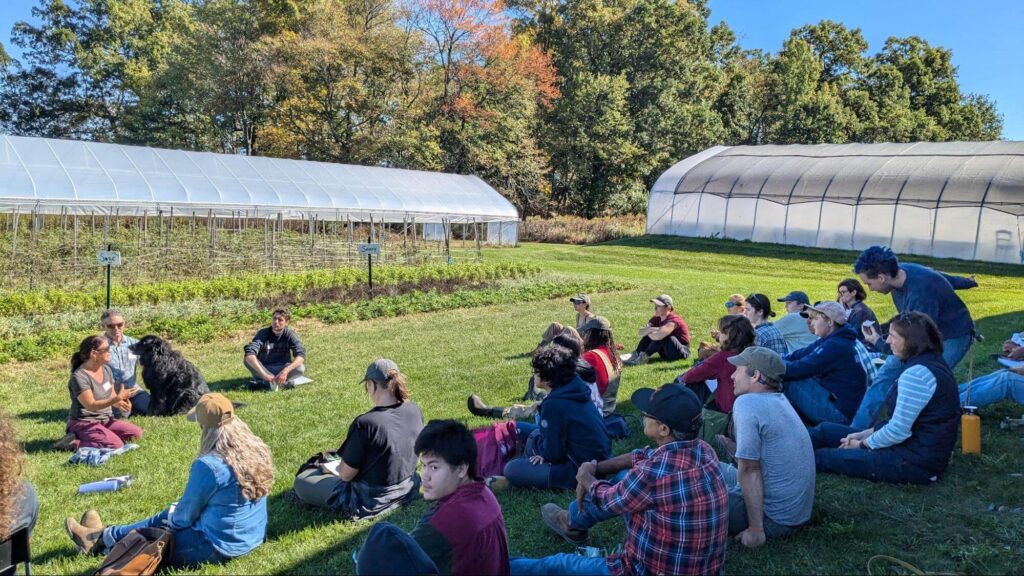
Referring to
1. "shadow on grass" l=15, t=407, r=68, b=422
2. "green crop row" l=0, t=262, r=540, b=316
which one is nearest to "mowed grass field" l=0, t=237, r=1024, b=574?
"shadow on grass" l=15, t=407, r=68, b=422

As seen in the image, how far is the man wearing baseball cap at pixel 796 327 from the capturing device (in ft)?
26.1

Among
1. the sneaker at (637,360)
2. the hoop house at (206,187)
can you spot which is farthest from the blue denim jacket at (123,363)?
the hoop house at (206,187)

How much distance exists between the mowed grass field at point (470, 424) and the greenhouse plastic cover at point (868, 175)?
11950 mm

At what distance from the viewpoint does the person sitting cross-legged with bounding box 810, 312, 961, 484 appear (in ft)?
16.1

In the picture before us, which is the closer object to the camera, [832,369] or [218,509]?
[218,509]

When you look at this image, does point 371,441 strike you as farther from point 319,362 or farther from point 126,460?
point 319,362

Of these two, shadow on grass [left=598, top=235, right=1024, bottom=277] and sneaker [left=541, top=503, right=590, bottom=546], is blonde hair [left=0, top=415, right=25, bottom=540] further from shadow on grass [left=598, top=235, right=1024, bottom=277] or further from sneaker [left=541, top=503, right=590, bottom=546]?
shadow on grass [left=598, top=235, right=1024, bottom=277]

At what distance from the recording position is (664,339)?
10.2 metres

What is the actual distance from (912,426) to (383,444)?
145 inches

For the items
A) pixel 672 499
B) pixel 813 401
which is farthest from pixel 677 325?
pixel 672 499

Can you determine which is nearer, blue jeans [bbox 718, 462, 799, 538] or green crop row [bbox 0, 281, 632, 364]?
blue jeans [bbox 718, 462, 799, 538]

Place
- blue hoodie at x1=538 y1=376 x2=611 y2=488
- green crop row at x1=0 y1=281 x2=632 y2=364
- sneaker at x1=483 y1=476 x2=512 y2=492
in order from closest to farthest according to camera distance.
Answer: blue hoodie at x1=538 y1=376 x2=611 y2=488 → sneaker at x1=483 y1=476 x2=512 y2=492 → green crop row at x1=0 y1=281 x2=632 y2=364

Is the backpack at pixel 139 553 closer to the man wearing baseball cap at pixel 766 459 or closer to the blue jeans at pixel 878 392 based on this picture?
the man wearing baseball cap at pixel 766 459

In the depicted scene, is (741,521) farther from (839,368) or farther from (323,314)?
(323,314)
